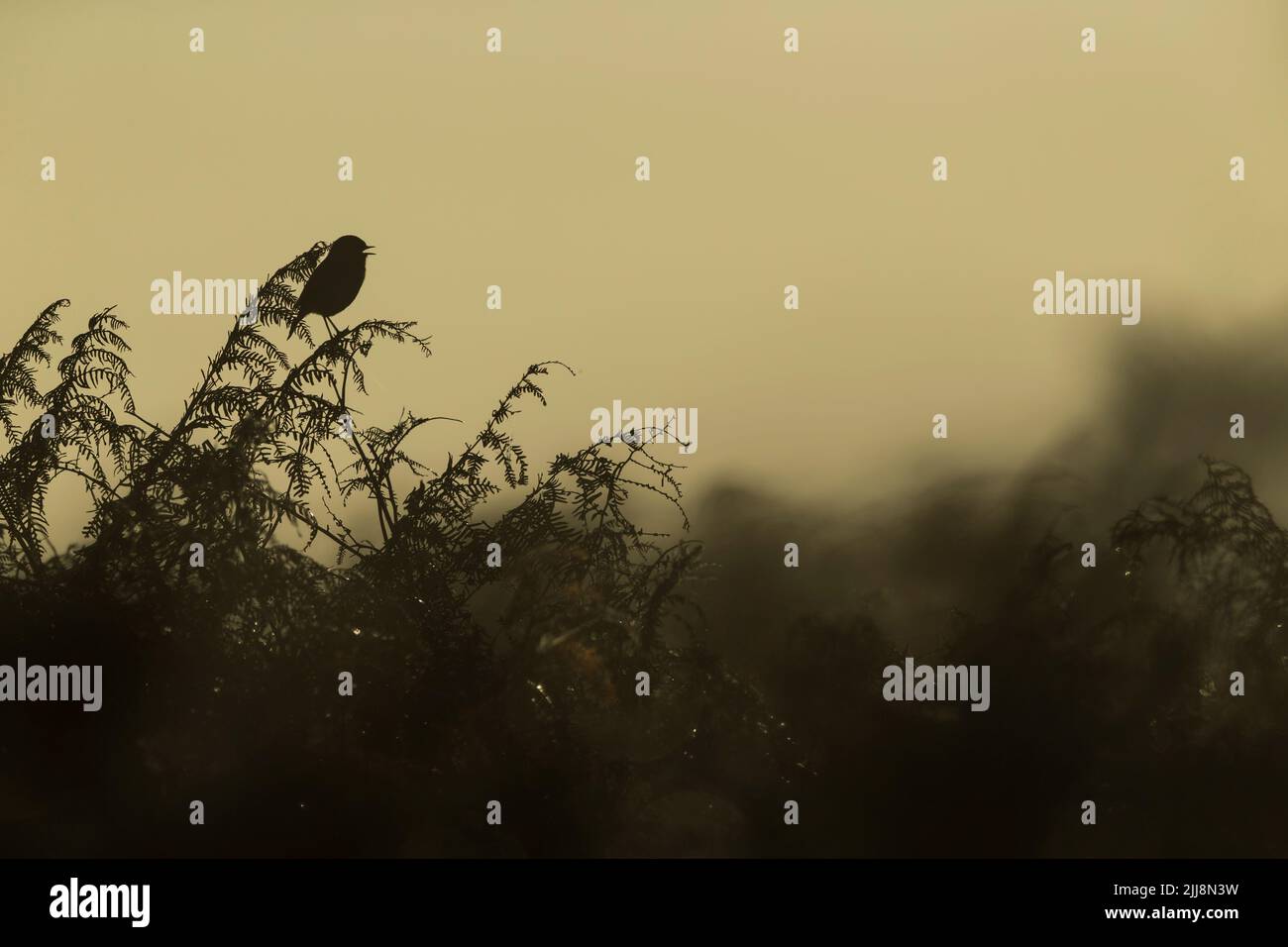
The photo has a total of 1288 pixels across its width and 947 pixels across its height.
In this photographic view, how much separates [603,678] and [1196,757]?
125 centimetres

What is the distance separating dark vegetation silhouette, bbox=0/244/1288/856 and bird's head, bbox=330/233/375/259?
0.44 metres

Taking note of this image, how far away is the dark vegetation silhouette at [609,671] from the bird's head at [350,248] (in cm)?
44

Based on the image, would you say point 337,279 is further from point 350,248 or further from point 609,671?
point 609,671

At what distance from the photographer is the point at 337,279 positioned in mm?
3467

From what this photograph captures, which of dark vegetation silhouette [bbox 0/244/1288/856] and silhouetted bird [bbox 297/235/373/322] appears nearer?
dark vegetation silhouette [bbox 0/244/1288/856]

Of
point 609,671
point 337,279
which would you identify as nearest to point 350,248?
point 337,279

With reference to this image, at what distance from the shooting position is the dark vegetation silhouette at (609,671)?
266cm

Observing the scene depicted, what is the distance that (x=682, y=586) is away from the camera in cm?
285

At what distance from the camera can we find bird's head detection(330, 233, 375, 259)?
10.4ft

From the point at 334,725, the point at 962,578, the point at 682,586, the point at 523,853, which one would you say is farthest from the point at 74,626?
the point at 962,578
